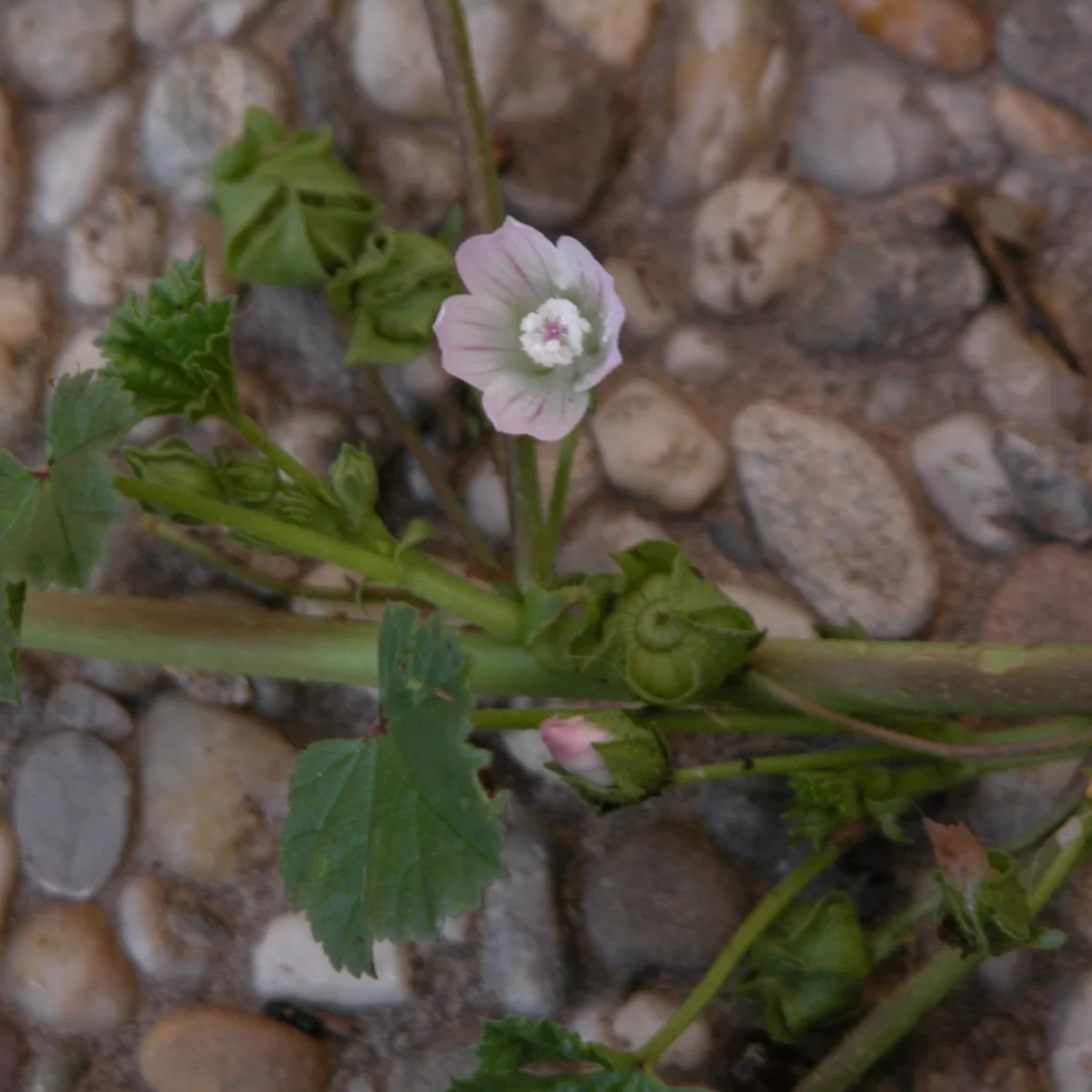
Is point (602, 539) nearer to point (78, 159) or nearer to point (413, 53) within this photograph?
point (413, 53)

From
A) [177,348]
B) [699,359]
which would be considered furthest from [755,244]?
[177,348]

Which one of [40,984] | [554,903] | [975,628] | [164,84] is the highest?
[164,84]

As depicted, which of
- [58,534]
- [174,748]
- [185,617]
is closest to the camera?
[58,534]

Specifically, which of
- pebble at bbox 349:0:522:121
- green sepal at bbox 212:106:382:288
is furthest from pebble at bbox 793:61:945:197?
green sepal at bbox 212:106:382:288

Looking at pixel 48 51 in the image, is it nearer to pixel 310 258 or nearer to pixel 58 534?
pixel 310 258

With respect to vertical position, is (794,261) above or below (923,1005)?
above

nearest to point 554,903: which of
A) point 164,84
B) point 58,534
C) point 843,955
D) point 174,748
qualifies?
point 843,955
